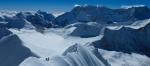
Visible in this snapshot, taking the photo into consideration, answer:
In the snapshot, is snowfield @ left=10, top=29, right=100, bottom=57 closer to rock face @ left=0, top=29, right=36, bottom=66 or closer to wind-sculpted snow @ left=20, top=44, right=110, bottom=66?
rock face @ left=0, top=29, right=36, bottom=66

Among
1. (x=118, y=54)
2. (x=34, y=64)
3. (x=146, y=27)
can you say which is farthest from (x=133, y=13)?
(x=34, y=64)

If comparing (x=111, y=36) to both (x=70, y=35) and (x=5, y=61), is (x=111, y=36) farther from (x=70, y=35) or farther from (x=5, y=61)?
(x=5, y=61)

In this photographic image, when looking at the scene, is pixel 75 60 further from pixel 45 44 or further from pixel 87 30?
pixel 87 30

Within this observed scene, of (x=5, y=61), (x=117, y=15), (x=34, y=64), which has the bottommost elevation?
(x=117, y=15)

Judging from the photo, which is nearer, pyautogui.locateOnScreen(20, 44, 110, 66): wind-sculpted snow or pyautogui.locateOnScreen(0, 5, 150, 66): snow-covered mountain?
pyautogui.locateOnScreen(20, 44, 110, 66): wind-sculpted snow

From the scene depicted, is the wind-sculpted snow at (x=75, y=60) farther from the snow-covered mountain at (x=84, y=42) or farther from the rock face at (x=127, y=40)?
the rock face at (x=127, y=40)

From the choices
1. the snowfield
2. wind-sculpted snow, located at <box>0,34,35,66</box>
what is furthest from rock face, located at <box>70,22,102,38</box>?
wind-sculpted snow, located at <box>0,34,35,66</box>

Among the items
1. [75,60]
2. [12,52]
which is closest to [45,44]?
[12,52]
